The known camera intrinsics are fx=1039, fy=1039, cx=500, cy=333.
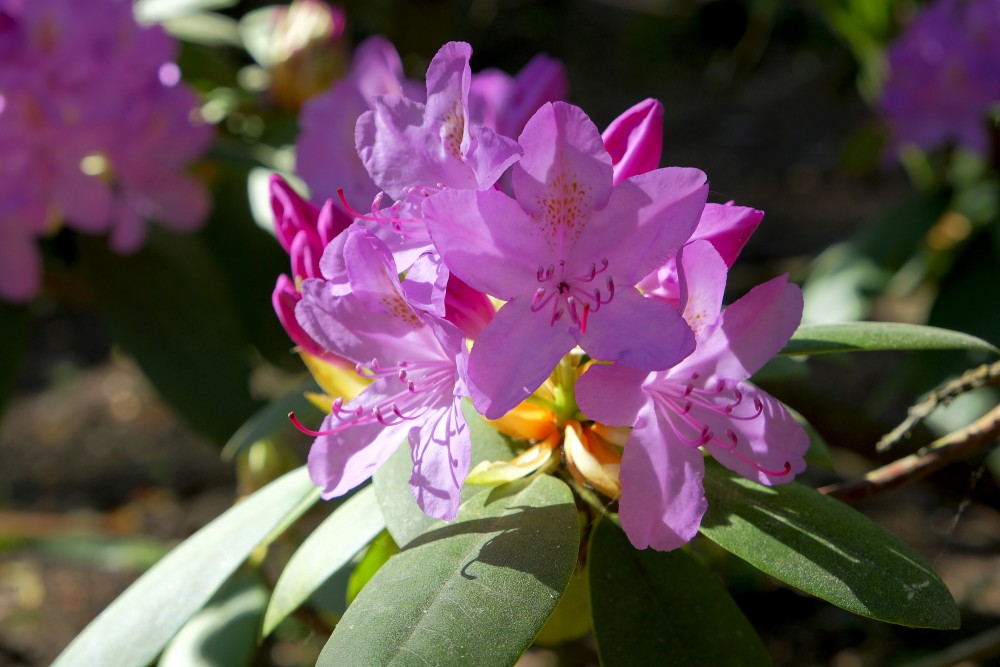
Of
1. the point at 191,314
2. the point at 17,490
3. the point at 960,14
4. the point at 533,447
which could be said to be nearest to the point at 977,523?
the point at 960,14

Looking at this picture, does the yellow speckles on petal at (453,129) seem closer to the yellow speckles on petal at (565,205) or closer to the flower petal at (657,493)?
the yellow speckles on petal at (565,205)

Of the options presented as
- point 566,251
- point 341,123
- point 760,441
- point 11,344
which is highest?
point 566,251

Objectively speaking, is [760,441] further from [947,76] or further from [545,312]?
[947,76]

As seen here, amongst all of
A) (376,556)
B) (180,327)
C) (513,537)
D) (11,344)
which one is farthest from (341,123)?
(513,537)

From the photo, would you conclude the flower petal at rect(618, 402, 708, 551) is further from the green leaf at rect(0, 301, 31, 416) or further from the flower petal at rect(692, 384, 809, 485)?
the green leaf at rect(0, 301, 31, 416)

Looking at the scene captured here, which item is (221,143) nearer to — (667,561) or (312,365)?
(312,365)

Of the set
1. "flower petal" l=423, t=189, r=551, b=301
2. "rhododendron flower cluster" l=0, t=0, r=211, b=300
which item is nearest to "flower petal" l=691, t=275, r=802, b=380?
"flower petal" l=423, t=189, r=551, b=301
